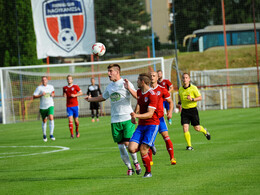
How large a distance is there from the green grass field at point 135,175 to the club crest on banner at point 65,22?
60.1ft

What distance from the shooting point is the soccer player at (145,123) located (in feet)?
29.9

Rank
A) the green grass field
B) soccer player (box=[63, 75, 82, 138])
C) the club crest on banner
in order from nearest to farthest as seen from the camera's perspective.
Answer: the green grass field
soccer player (box=[63, 75, 82, 138])
the club crest on banner

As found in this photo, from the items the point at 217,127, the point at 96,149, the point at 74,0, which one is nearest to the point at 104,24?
the point at 74,0

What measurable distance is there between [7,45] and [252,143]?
52500 mm

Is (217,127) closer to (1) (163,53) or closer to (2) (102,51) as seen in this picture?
(2) (102,51)

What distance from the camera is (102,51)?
12648mm

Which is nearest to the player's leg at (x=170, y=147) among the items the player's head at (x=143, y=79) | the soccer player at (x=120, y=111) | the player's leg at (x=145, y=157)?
the soccer player at (x=120, y=111)

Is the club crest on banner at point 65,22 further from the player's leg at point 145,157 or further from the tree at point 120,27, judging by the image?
the tree at point 120,27

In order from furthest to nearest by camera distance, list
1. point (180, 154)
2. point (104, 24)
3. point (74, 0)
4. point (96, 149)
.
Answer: point (104, 24), point (74, 0), point (96, 149), point (180, 154)

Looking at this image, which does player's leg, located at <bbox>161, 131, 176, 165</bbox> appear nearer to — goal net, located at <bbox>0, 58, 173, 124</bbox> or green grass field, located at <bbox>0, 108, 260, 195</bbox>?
green grass field, located at <bbox>0, 108, 260, 195</bbox>

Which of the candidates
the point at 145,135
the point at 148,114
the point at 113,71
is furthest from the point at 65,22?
the point at 148,114

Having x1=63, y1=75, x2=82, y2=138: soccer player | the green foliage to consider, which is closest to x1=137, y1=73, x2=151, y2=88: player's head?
x1=63, y1=75, x2=82, y2=138: soccer player

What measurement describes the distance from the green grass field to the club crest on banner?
18.3 meters

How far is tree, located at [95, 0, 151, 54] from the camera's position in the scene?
67.5 metres
